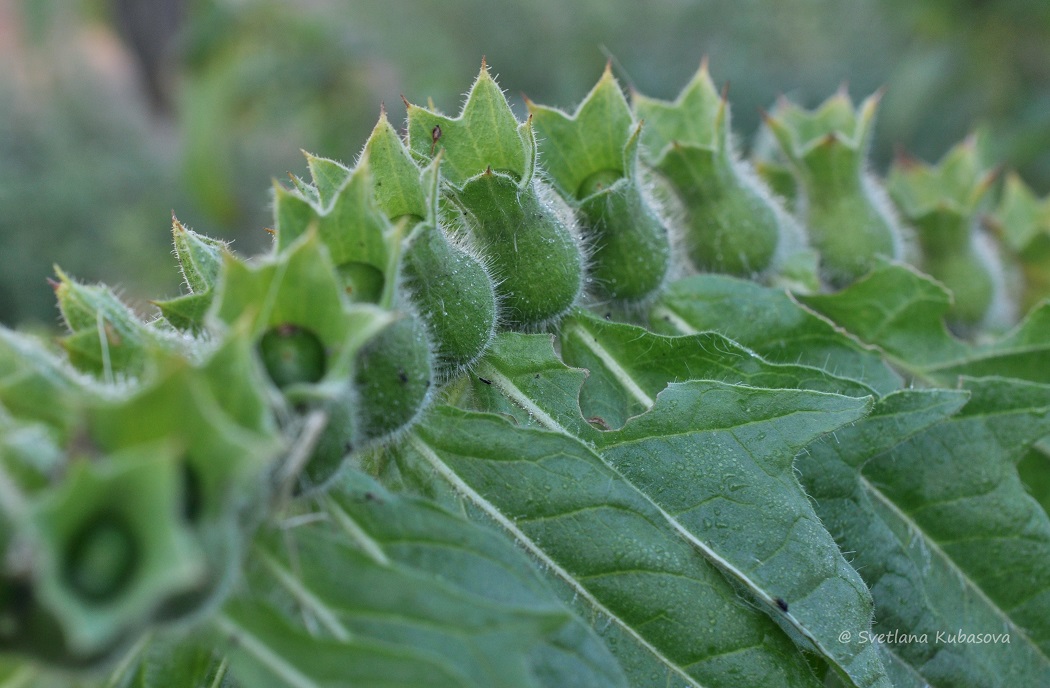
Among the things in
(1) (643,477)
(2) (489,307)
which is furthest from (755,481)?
(2) (489,307)

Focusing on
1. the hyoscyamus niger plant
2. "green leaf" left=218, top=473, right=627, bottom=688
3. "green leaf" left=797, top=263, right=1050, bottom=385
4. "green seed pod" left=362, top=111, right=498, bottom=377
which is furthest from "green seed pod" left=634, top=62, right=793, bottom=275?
"green leaf" left=218, top=473, right=627, bottom=688

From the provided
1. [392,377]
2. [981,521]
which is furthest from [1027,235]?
[392,377]

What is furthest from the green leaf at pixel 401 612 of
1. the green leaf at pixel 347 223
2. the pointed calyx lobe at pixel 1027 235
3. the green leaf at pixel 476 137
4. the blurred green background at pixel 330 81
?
the blurred green background at pixel 330 81

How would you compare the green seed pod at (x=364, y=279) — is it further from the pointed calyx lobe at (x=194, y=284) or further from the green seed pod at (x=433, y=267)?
the pointed calyx lobe at (x=194, y=284)

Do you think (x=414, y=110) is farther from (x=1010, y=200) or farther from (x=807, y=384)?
(x=1010, y=200)

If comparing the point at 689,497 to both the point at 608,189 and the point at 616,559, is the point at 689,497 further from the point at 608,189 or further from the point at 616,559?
the point at 608,189

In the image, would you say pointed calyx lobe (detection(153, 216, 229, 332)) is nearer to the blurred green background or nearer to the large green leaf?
the large green leaf
